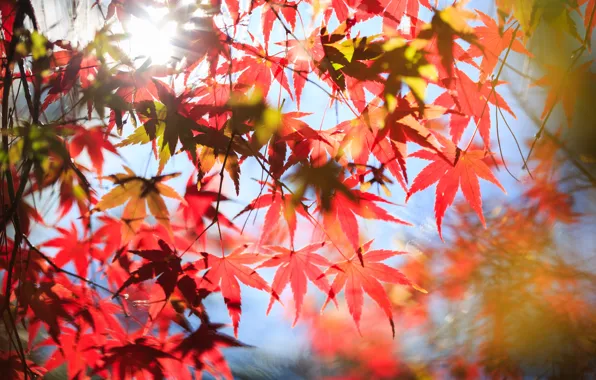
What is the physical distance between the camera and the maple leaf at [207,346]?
85cm

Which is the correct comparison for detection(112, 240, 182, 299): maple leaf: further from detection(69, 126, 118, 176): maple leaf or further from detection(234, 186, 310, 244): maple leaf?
detection(69, 126, 118, 176): maple leaf

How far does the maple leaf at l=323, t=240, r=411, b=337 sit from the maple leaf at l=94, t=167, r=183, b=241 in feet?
1.15

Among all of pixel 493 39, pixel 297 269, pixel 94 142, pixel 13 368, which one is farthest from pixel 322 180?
pixel 13 368

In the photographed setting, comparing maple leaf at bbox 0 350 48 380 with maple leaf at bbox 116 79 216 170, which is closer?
maple leaf at bbox 116 79 216 170

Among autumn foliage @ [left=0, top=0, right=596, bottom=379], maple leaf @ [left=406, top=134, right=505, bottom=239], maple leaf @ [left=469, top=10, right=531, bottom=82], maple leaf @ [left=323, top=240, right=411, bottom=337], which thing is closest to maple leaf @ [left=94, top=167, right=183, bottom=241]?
autumn foliage @ [left=0, top=0, right=596, bottom=379]

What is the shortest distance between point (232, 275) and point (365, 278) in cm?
27

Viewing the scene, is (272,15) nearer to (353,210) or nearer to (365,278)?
(353,210)

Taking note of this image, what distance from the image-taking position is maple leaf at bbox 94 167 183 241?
28.4 inches

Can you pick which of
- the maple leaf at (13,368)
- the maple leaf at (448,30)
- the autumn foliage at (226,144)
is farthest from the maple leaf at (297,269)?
the maple leaf at (13,368)

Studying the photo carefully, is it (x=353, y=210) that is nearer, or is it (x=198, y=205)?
(x=353, y=210)

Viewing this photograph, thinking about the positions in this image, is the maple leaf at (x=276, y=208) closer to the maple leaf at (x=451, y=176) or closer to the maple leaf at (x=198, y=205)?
the maple leaf at (x=198, y=205)

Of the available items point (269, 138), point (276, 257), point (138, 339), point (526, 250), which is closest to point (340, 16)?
point (269, 138)

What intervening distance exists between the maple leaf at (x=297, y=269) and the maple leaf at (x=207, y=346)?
6.4 inches

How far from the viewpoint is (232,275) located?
2.50 feet
